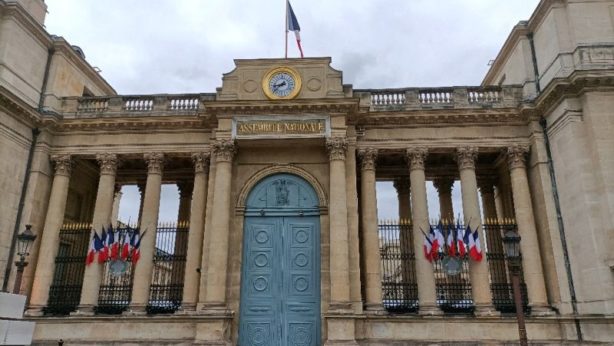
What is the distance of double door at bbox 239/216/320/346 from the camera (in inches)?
631

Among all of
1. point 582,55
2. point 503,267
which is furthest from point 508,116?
point 503,267

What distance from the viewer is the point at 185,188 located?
22.2 m

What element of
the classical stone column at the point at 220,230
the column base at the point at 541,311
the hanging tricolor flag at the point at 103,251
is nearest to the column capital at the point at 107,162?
the hanging tricolor flag at the point at 103,251

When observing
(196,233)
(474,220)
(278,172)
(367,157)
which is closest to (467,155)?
(474,220)

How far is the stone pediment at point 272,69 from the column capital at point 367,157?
96.2 inches

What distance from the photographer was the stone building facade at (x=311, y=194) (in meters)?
15.5

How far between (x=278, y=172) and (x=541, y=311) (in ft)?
34.2

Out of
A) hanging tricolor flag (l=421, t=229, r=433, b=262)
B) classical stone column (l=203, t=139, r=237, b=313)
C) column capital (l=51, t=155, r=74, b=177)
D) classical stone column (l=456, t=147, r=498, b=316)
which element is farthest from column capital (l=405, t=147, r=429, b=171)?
column capital (l=51, t=155, r=74, b=177)

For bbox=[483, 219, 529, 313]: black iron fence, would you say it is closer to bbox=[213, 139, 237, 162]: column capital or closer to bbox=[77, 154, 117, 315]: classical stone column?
bbox=[213, 139, 237, 162]: column capital

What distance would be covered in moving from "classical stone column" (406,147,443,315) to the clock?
Answer: 506cm

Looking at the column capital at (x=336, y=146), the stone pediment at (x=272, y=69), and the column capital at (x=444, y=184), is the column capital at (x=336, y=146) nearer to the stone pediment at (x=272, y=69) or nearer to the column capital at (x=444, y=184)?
the stone pediment at (x=272, y=69)

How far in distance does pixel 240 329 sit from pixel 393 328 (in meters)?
5.23

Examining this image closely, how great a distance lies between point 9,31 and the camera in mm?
17531

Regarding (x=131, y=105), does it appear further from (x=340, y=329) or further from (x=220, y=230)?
(x=340, y=329)
